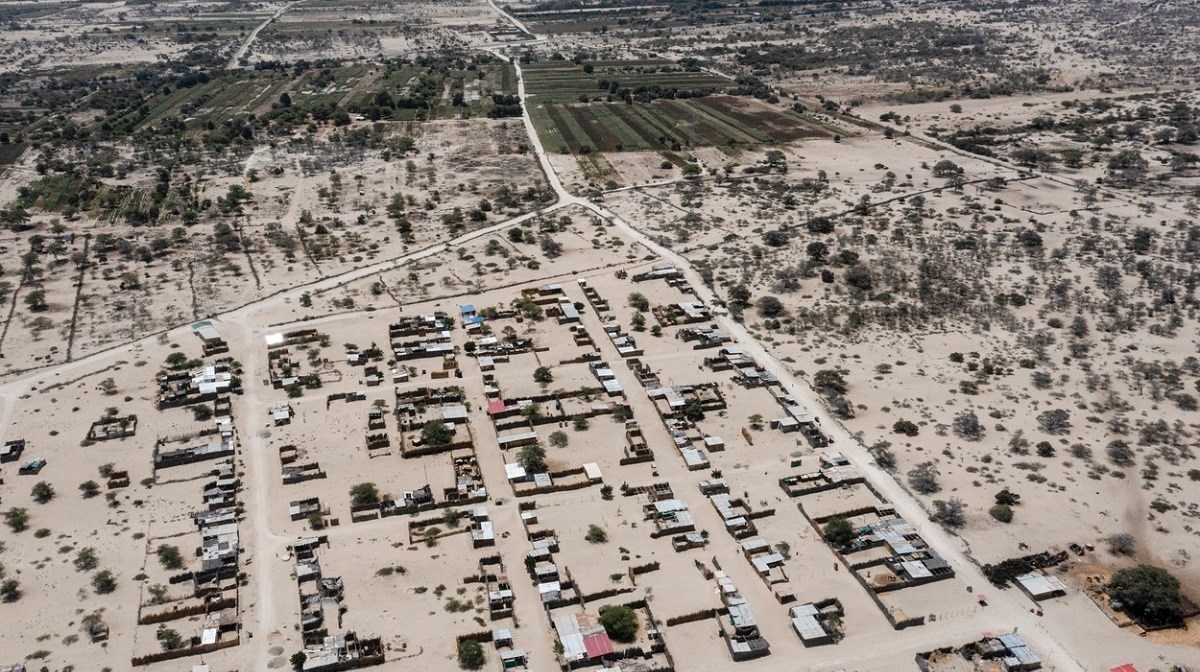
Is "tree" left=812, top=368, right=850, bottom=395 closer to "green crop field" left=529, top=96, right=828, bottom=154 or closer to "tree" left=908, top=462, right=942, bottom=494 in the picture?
"tree" left=908, top=462, right=942, bottom=494

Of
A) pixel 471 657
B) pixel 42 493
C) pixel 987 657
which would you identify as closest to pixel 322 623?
pixel 471 657

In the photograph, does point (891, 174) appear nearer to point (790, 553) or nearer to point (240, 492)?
point (790, 553)

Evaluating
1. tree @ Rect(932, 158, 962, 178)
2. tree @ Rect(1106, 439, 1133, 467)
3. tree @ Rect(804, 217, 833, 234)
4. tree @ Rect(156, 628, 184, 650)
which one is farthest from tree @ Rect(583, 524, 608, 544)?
tree @ Rect(932, 158, 962, 178)

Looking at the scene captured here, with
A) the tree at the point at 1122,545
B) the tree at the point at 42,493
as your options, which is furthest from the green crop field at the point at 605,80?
the tree at the point at 1122,545

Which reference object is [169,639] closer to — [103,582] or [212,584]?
[212,584]

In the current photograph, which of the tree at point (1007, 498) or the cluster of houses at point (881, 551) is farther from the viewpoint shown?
the tree at point (1007, 498)

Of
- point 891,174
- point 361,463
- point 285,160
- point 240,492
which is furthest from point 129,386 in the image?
point 891,174

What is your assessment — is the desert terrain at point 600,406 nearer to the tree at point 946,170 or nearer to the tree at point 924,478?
the tree at point 946,170
